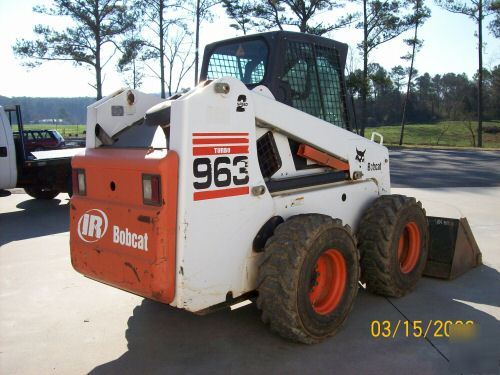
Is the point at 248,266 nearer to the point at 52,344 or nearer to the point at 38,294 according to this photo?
the point at 52,344

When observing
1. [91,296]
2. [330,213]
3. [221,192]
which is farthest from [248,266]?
[91,296]

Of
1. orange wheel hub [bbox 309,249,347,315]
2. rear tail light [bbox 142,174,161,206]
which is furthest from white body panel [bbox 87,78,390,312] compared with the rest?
orange wheel hub [bbox 309,249,347,315]

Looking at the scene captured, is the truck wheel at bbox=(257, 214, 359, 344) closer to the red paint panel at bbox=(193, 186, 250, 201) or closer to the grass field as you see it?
the red paint panel at bbox=(193, 186, 250, 201)

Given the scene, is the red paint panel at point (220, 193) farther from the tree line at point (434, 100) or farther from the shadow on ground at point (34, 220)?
the tree line at point (434, 100)

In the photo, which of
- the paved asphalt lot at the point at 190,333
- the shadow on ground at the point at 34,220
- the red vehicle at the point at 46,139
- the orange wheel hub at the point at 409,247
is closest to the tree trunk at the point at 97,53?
the red vehicle at the point at 46,139

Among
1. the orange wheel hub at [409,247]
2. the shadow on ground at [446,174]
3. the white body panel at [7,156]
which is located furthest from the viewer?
the shadow on ground at [446,174]

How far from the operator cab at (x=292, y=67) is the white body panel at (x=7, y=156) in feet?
20.1

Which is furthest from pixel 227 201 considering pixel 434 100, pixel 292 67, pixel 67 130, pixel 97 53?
pixel 434 100

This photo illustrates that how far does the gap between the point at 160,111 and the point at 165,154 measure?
0.55 m

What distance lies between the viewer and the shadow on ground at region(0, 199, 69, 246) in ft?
25.0

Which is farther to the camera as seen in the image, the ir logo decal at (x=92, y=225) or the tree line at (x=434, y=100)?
the tree line at (x=434, y=100)

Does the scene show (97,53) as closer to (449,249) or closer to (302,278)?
(449,249)

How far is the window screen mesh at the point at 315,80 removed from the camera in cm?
426

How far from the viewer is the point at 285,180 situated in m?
3.89
